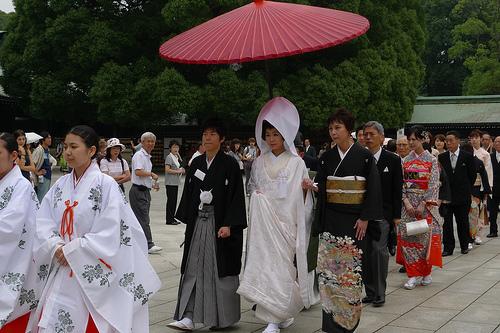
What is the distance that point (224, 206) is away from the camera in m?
5.66

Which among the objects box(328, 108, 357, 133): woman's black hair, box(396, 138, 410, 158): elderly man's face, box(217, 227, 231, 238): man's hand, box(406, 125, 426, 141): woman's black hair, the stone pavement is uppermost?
box(328, 108, 357, 133): woman's black hair

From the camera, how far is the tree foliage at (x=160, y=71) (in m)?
24.8

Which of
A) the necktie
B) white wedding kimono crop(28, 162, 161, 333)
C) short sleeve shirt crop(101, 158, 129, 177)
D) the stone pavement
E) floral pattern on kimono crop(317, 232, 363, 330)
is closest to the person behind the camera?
white wedding kimono crop(28, 162, 161, 333)

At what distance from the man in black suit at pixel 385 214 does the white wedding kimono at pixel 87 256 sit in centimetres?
293

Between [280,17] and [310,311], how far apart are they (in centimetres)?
293

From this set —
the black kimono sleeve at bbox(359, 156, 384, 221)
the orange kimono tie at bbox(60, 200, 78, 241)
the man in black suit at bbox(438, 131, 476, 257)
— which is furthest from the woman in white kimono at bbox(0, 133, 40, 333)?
the man in black suit at bbox(438, 131, 476, 257)

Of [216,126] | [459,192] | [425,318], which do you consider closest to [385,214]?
[425,318]

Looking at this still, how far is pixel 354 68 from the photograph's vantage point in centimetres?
2622

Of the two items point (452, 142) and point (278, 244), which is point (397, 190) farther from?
point (452, 142)

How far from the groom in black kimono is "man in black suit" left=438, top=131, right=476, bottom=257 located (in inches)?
210

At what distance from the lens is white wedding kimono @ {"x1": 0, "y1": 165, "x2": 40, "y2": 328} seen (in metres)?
4.22

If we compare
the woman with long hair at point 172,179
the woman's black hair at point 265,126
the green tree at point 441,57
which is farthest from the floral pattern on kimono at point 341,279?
the green tree at point 441,57

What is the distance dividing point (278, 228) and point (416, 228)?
2.58m

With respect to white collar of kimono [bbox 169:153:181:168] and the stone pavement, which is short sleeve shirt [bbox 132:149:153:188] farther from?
white collar of kimono [bbox 169:153:181:168]
